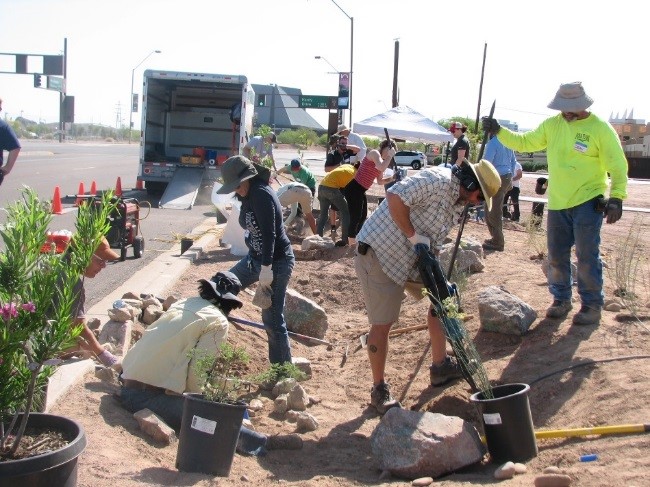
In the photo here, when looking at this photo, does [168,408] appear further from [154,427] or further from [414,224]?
[414,224]

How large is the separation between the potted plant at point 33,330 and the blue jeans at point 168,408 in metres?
Result: 1.40

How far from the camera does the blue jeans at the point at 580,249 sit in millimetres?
Answer: 6758

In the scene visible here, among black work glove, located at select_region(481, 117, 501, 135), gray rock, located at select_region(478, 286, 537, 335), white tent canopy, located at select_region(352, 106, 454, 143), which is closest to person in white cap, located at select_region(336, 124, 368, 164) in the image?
white tent canopy, located at select_region(352, 106, 454, 143)

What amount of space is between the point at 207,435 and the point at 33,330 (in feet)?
3.91

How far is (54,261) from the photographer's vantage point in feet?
13.1

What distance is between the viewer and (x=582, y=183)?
6.78 m

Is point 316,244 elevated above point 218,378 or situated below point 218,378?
below

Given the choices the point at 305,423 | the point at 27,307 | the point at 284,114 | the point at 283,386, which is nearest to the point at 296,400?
the point at 283,386

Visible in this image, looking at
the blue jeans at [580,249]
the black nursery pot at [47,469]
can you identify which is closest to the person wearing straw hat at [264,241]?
the blue jeans at [580,249]

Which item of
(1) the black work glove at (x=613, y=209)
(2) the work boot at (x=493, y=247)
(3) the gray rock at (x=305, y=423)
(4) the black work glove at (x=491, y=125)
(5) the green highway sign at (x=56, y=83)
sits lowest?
(3) the gray rock at (x=305, y=423)

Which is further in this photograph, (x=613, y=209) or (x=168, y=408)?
(x=613, y=209)

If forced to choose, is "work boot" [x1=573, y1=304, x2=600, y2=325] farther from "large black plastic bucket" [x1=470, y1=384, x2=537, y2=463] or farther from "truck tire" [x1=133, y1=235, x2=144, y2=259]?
"truck tire" [x1=133, y1=235, x2=144, y2=259]

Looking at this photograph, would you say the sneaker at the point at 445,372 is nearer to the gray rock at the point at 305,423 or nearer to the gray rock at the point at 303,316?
the gray rock at the point at 305,423

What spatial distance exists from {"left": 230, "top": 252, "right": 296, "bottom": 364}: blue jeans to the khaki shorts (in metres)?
0.77
